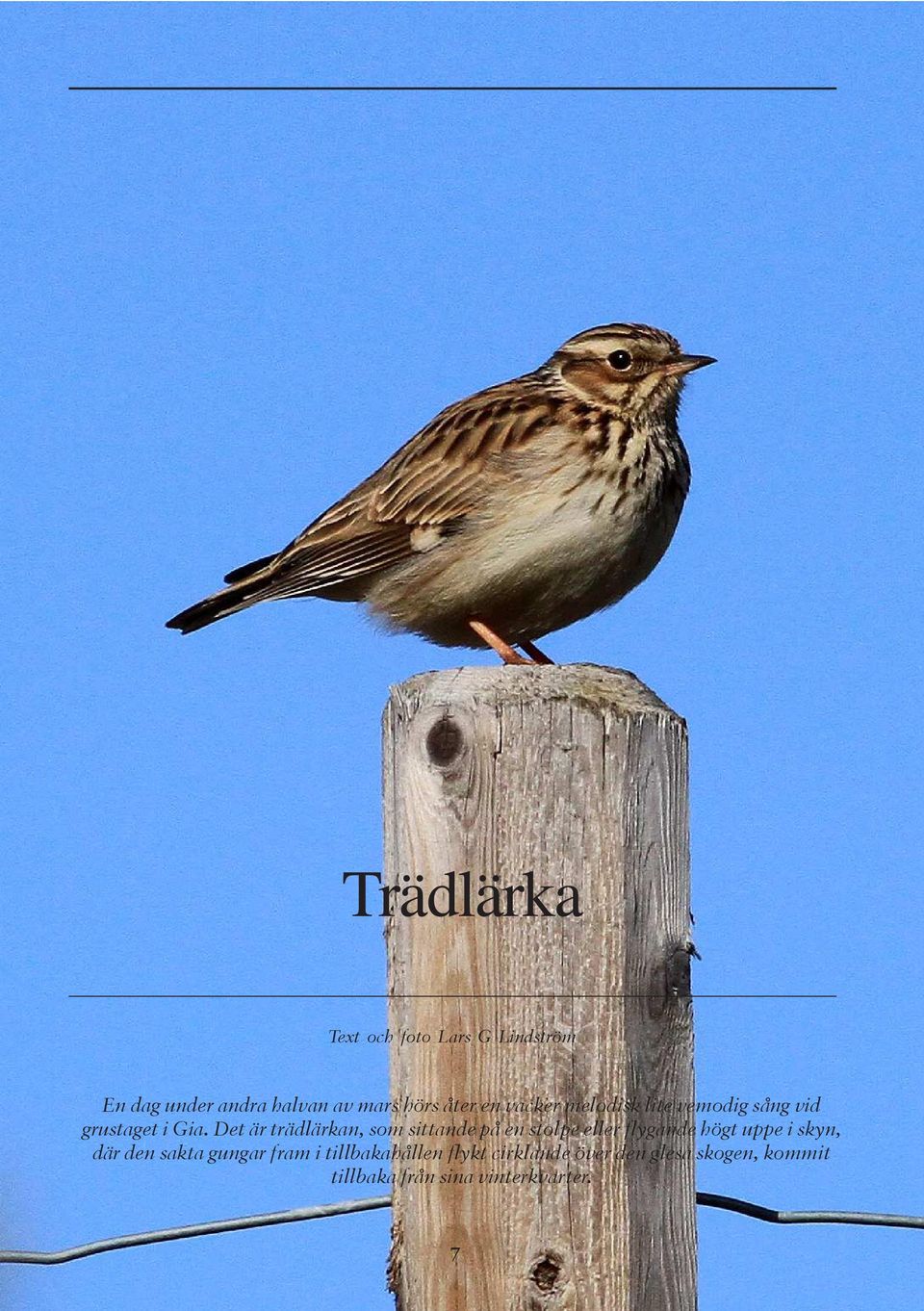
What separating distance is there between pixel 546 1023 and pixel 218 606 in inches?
164

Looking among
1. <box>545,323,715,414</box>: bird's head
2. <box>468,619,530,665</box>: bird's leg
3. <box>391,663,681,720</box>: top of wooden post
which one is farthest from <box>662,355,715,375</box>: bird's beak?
<box>391,663,681,720</box>: top of wooden post

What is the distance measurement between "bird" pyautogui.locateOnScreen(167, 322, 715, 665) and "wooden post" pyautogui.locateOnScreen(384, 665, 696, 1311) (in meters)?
2.82

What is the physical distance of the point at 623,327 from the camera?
314 inches

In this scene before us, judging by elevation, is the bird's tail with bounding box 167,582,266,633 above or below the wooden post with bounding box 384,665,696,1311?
above

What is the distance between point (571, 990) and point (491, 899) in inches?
10.2

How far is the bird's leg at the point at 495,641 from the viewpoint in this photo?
276 inches

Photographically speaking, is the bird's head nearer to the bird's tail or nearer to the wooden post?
the bird's tail

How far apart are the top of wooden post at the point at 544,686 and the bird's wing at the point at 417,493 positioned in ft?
9.92

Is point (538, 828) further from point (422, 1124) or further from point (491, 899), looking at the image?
point (422, 1124)

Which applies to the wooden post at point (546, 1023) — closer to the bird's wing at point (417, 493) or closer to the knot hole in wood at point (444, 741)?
the knot hole in wood at point (444, 741)

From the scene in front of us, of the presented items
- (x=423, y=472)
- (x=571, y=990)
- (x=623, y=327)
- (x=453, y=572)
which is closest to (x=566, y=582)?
(x=453, y=572)

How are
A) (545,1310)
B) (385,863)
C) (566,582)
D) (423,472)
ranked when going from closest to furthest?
(545,1310), (385,863), (566,582), (423,472)

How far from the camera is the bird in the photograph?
716cm

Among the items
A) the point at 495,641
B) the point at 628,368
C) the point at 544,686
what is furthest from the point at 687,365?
the point at 544,686
